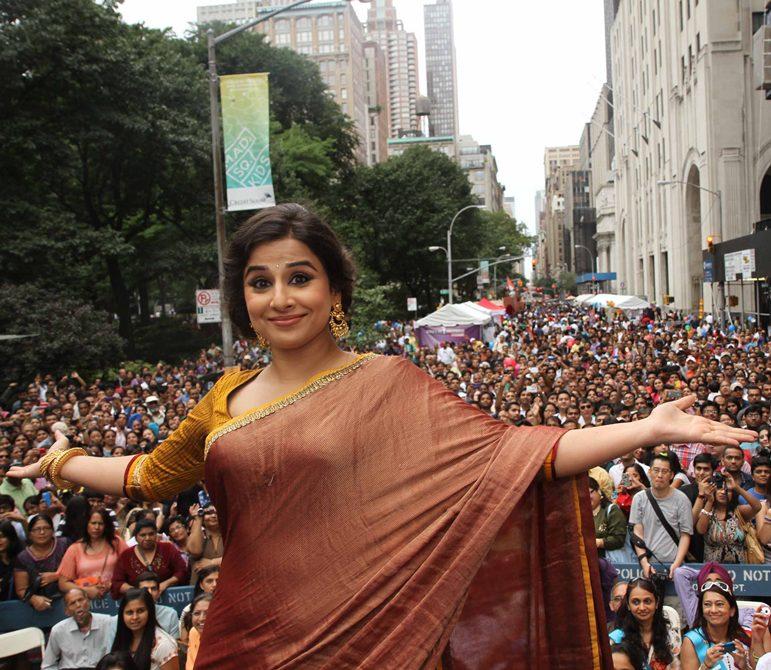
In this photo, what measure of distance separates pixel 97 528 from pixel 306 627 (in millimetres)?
5260

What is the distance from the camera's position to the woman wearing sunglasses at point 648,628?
537cm

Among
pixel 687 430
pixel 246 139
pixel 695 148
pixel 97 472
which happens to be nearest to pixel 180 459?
pixel 97 472

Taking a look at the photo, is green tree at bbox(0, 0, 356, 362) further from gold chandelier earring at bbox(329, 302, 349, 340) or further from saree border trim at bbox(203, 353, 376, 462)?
saree border trim at bbox(203, 353, 376, 462)

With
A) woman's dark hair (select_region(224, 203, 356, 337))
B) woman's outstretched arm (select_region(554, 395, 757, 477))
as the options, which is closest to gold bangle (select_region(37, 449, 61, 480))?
woman's dark hair (select_region(224, 203, 356, 337))

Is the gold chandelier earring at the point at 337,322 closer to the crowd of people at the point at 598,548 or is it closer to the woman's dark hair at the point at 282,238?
the woman's dark hair at the point at 282,238

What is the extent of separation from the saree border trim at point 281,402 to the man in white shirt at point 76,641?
414 cm

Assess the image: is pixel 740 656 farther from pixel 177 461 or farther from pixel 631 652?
pixel 177 461

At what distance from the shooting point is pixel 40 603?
6.85 m

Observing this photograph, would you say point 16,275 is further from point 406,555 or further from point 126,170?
point 406,555

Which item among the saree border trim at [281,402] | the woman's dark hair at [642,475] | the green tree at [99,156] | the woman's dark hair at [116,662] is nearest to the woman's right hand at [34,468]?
the saree border trim at [281,402]

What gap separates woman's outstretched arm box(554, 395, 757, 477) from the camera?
2096mm

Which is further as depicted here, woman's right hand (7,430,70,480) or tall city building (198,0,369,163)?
tall city building (198,0,369,163)

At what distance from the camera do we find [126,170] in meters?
33.5

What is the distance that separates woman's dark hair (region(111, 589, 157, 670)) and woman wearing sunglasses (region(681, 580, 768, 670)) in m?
3.27
